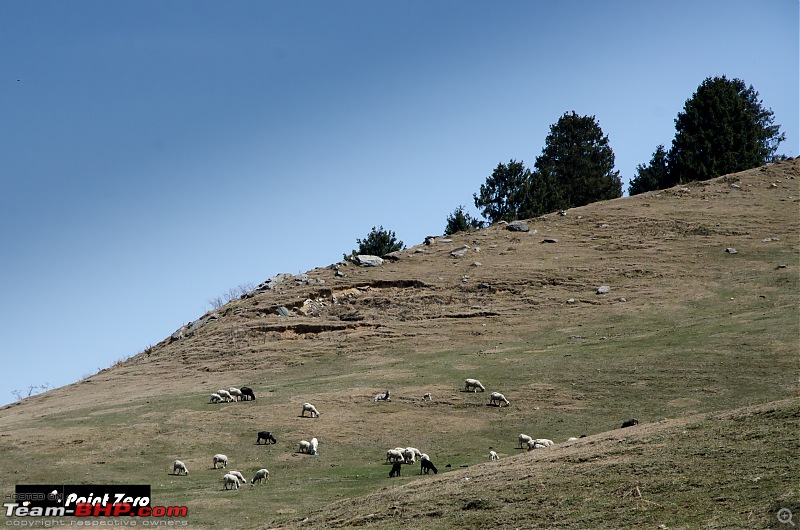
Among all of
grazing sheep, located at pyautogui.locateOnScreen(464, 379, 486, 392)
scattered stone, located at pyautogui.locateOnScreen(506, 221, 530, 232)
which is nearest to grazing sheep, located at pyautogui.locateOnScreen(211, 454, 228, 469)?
grazing sheep, located at pyautogui.locateOnScreen(464, 379, 486, 392)

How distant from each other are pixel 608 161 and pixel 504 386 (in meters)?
61.9

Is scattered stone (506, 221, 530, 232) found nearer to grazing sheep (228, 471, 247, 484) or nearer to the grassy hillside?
the grassy hillside

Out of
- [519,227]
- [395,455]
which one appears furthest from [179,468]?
[519,227]

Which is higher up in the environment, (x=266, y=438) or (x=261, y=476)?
(x=266, y=438)

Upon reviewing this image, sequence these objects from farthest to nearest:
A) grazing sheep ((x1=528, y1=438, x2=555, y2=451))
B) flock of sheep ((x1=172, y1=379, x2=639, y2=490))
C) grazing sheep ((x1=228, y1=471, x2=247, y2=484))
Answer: grazing sheep ((x1=528, y1=438, x2=555, y2=451))
grazing sheep ((x1=228, y1=471, x2=247, y2=484))
flock of sheep ((x1=172, y1=379, x2=639, y2=490))

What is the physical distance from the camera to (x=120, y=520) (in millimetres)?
26094

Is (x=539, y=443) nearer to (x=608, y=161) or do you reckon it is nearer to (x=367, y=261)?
(x=367, y=261)

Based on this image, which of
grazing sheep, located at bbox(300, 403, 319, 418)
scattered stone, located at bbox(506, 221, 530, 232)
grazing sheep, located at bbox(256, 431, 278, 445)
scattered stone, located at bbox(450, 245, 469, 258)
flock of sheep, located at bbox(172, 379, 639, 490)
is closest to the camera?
flock of sheep, located at bbox(172, 379, 639, 490)

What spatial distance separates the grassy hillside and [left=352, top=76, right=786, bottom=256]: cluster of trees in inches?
370

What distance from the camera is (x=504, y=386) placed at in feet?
147

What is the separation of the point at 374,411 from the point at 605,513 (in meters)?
24.3

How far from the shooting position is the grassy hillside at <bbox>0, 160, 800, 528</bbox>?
21703 millimetres

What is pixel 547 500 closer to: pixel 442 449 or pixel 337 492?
pixel 337 492

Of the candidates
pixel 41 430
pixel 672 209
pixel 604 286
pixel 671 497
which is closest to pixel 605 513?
pixel 671 497
